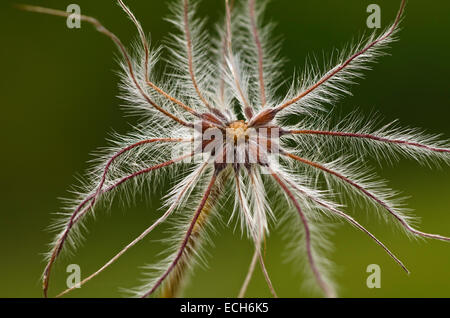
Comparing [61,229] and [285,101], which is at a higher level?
[285,101]

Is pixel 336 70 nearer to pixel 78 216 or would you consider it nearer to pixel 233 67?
pixel 233 67

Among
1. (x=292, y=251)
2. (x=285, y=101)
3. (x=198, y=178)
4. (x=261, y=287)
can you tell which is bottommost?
(x=261, y=287)

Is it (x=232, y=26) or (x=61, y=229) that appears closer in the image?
(x=61, y=229)

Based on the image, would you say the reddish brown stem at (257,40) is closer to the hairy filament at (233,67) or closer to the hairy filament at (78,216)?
the hairy filament at (233,67)

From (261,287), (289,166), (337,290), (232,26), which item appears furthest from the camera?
(261,287)

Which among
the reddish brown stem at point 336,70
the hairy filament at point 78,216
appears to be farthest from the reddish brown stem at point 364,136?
the hairy filament at point 78,216

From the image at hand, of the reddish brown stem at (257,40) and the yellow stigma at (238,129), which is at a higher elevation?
the reddish brown stem at (257,40)

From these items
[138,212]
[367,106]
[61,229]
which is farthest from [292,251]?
[138,212]

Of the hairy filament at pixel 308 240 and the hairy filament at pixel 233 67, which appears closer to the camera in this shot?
the hairy filament at pixel 308 240

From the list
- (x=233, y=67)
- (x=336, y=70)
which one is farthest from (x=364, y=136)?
(x=233, y=67)

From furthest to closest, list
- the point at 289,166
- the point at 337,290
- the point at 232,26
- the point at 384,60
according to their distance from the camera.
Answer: the point at 384,60 → the point at 232,26 → the point at 289,166 → the point at 337,290

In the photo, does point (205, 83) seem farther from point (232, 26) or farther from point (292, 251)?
point (292, 251)
